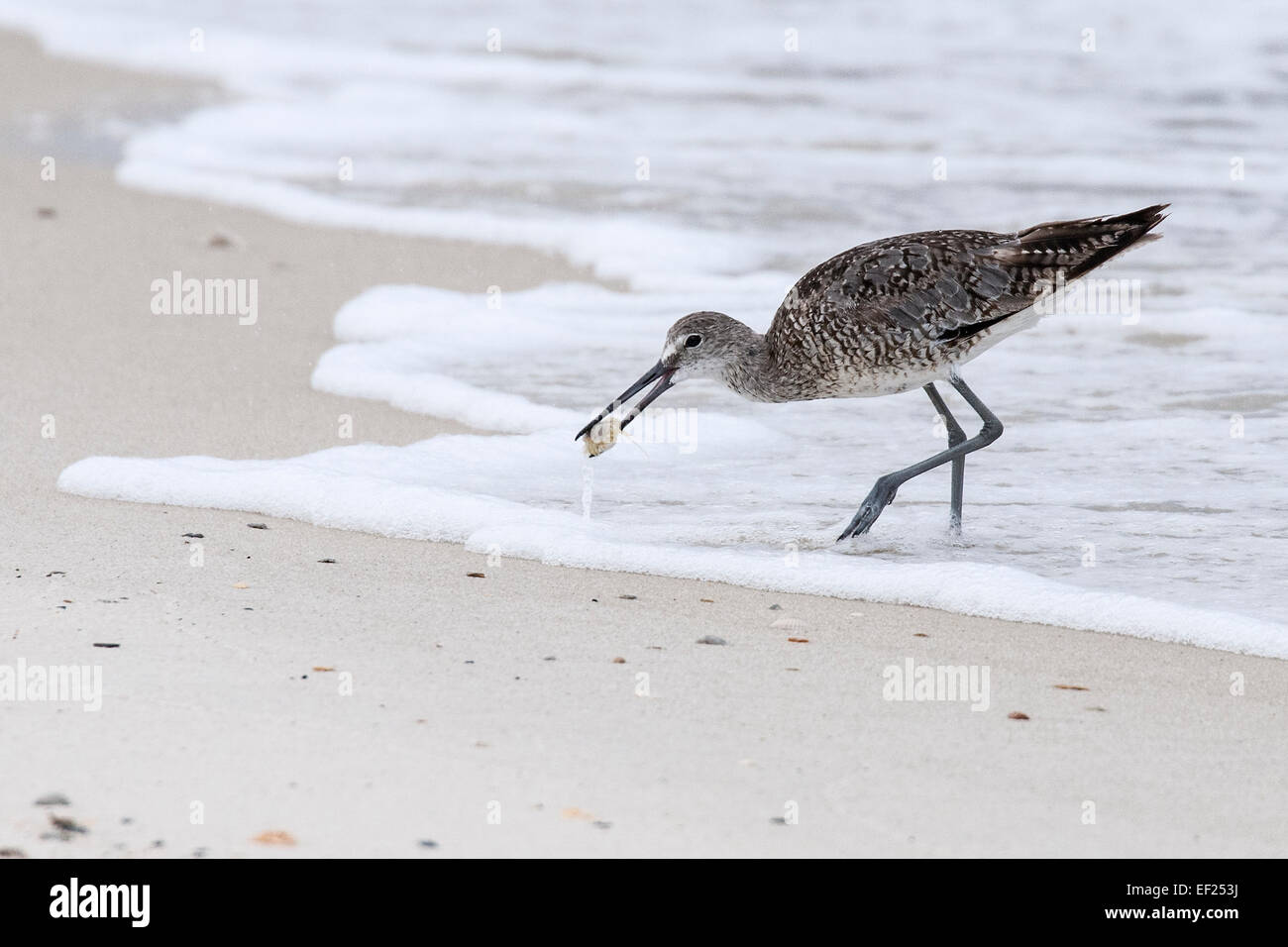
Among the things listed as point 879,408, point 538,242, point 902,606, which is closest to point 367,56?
point 538,242

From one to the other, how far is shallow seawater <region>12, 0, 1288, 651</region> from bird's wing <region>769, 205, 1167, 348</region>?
624 millimetres

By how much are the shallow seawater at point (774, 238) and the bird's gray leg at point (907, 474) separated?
0.33 ft

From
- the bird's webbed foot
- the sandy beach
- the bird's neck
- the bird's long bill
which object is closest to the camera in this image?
the sandy beach

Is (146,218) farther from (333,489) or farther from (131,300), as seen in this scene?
(333,489)

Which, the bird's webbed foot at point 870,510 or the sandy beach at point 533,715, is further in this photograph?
the bird's webbed foot at point 870,510

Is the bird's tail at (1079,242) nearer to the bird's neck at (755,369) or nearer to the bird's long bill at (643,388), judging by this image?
the bird's neck at (755,369)

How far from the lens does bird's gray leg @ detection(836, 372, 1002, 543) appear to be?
211 inches

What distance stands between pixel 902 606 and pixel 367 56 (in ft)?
43.4

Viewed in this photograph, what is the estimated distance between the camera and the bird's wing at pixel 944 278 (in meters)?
5.60

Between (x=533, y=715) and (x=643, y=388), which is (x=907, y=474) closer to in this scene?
(x=643, y=388)

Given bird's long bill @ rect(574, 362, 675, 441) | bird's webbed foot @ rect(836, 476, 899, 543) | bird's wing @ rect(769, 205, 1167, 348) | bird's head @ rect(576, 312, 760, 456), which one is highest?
bird's wing @ rect(769, 205, 1167, 348)

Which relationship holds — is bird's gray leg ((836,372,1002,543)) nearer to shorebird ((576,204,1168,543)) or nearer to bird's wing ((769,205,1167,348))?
shorebird ((576,204,1168,543))

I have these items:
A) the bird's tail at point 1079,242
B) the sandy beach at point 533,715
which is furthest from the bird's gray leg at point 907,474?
the sandy beach at point 533,715

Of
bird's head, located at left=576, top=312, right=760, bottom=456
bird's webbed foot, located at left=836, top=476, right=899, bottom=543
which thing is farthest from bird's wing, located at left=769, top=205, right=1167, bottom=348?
bird's webbed foot, located at left=836, top=476, right=899, bottom=543
